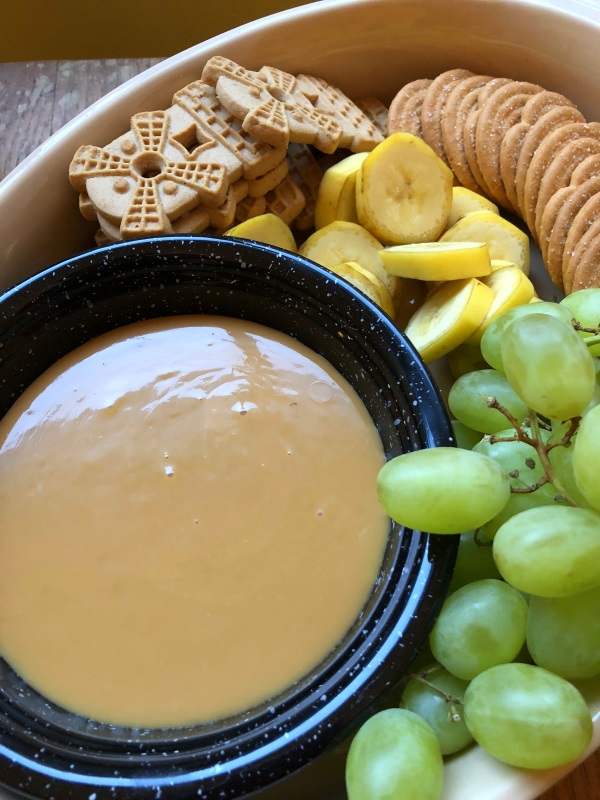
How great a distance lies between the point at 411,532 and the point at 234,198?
57 centimetres

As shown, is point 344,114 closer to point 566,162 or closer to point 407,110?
point 407,110

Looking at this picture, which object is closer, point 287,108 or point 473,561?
point 473,561

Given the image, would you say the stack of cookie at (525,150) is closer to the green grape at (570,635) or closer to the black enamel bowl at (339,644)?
the black enamel bowl at (339,644)

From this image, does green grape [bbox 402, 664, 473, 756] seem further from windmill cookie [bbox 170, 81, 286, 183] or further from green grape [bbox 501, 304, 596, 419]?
windmill cookie [bbox 170, 81, 286, 183]

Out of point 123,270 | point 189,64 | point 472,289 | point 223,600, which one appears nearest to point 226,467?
point 223,600

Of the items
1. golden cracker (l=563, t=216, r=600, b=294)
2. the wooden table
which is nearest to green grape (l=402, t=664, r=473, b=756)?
golden cracker (l=563, t=216, r=600, b=294)

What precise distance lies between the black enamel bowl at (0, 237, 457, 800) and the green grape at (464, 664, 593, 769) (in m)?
0.10

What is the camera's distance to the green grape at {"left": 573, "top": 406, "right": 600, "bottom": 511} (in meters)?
0.63

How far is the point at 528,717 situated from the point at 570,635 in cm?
9

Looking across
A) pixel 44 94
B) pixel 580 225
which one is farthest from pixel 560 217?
pixel 44 94

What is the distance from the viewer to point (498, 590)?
0.72m

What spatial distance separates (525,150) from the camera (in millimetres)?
1053

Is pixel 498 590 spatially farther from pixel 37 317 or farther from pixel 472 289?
pixel 37 317

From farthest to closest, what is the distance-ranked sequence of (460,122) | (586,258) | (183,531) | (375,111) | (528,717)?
(375,111) → (460,122) → (586,258) → (183,531) → (528,717)
